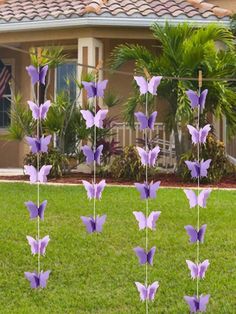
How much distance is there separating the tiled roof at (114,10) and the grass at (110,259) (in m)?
5.42

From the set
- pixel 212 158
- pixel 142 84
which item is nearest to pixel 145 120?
pixel 142 84

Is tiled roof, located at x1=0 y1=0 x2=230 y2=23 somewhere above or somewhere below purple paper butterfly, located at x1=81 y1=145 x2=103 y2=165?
above

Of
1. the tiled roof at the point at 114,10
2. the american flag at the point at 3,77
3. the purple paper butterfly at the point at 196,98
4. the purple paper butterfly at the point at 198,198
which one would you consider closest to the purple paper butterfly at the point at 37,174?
the purple paper butterfly at the point at 198,198

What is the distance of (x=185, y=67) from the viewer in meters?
11.3

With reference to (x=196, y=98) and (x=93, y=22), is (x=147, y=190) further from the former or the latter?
(x=93, y=22)

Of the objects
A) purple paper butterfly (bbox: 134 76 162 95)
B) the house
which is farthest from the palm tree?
purple paper butterfly (bbox: 134 76 162 95)

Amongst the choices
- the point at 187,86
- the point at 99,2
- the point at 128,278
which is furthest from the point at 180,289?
the point at 99,2

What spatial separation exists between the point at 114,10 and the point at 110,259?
8117mm

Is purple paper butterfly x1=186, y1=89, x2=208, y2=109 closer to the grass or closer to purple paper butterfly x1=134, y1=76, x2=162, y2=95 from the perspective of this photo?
purple paper butterfly x1=134, y1=76, x2=162, y2=95

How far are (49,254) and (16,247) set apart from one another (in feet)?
1.40

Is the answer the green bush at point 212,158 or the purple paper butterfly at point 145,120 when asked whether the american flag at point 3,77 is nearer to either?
the green bush at point 212,158

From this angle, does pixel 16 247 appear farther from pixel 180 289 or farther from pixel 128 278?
pixel 180 289

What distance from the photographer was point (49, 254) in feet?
20.8

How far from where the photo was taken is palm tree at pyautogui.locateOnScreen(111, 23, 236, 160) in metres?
11.2
